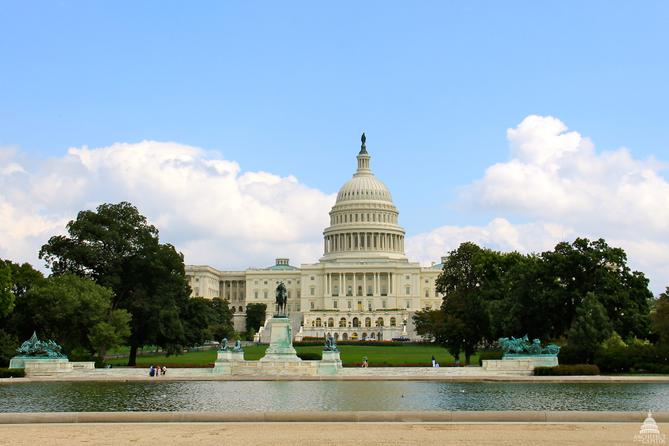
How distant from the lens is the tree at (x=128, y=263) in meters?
61.8

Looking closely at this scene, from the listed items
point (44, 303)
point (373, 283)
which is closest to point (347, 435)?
point (44, 303)

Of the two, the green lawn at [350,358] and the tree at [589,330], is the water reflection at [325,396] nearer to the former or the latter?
the tree at [589,330]

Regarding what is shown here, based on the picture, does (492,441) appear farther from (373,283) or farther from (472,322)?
(373,283)

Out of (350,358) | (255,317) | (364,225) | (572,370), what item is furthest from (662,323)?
(364,225)

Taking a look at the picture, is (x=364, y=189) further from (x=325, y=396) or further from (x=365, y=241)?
(x=325, y=396)

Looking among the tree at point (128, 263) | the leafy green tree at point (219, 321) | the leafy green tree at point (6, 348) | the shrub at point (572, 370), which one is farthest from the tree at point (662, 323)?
the leafy green tree at point (219, 321)

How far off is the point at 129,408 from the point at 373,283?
13640 cm

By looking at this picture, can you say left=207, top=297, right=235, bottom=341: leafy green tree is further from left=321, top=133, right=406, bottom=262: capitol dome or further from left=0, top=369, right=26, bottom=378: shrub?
left=0, top=369, right=26, bottom=378: shrub

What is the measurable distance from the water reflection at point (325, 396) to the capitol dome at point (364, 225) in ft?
411

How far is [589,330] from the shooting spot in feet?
158

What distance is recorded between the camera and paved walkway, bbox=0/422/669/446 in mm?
17719

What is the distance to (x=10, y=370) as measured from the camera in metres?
43.8

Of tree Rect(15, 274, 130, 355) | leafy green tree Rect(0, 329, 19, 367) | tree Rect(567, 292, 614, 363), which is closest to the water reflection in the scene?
leafy green tree Rect(0, 329, 19, 367)

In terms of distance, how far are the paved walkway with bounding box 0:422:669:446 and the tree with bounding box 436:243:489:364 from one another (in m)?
36.9
